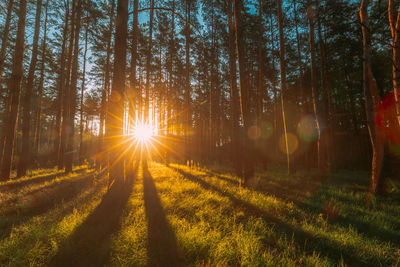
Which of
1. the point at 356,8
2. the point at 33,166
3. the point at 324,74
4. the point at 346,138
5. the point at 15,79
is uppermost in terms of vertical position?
the point at 356,8

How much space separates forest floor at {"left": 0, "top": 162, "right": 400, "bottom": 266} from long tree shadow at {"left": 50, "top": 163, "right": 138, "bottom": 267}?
12 millimetres

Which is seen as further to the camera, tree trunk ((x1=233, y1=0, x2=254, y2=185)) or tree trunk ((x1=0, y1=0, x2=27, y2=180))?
tree trunk ((x1=0, y1=0, x2=27, y2=180))

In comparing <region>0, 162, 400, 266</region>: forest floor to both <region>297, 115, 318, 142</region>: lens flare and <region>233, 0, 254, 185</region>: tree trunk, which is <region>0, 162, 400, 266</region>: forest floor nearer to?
<region>233, 0, 254, 185</region>: tree trunk

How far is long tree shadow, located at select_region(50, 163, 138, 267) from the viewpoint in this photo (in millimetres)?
2145

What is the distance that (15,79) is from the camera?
806 cm

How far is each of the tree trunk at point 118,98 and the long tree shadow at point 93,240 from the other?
3.21 ft

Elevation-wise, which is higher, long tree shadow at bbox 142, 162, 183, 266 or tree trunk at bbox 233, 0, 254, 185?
tree trunk at bbox 233, 0, 254, 185

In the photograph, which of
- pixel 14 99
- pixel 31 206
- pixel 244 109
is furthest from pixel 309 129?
pixel 14 99

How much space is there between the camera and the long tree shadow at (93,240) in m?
2.14

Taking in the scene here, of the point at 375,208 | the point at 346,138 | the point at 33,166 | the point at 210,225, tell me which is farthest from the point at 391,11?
the point at 33,166

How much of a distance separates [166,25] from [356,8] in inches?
546

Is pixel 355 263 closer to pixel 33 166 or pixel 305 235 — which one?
pixel 305 235

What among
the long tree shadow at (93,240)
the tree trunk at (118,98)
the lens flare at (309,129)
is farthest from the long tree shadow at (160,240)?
the lens flare at (309,129)

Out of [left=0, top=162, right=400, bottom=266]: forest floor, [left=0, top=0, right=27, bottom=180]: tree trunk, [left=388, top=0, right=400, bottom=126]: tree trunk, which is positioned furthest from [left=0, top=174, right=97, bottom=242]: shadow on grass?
[left=388, top=0, right=400, bottom=126]: tree trunk
